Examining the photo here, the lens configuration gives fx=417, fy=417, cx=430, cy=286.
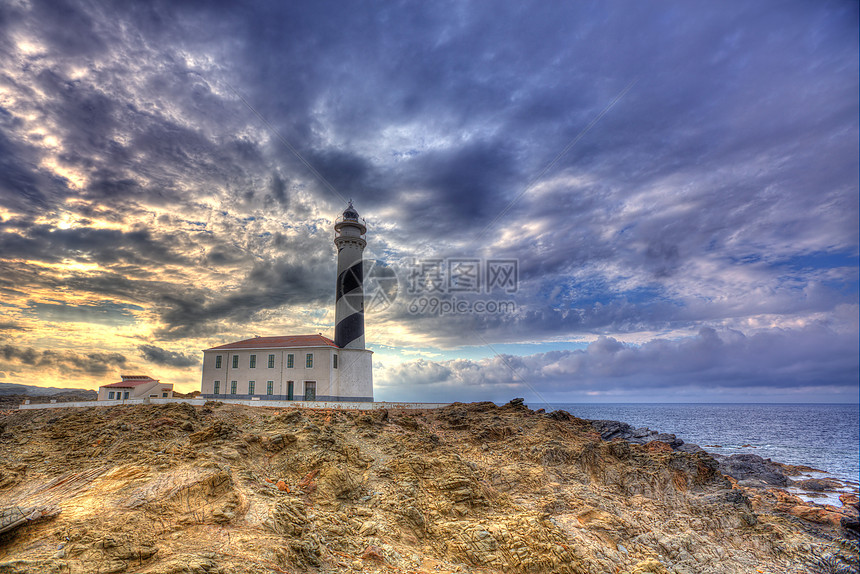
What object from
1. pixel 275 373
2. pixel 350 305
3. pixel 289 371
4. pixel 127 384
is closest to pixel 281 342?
pixel 275 373

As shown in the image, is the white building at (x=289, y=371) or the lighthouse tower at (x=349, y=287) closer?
the white building at (x=289, y=371)

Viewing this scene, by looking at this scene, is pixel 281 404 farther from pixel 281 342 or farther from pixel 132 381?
pixel 132 381

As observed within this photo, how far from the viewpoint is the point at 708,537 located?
15031 millimetres

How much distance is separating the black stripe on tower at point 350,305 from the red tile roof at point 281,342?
3.39 ft

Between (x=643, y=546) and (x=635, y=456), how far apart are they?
23.0 feet

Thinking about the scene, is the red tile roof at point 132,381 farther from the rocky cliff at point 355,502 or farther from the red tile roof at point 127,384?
the rocky cliff at point 355,502

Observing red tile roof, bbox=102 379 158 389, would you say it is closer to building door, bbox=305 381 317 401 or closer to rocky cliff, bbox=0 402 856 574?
rocky cliff, bbox=0 402 856 574

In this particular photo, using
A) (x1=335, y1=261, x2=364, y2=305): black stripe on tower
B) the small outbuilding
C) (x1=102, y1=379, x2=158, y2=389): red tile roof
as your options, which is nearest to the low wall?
the small outbuilding

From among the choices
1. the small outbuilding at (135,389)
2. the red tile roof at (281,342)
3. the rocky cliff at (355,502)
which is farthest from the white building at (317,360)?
the rocky cliff at (355,502)

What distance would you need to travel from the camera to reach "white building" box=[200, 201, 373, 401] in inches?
1163

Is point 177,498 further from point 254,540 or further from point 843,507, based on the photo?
point 843,507

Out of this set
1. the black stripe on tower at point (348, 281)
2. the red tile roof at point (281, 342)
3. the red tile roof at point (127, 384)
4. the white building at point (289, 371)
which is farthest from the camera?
the black stripe on tower at point (348, 281)

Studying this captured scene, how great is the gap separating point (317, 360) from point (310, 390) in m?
2.20

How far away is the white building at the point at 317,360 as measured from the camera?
1163 inches
